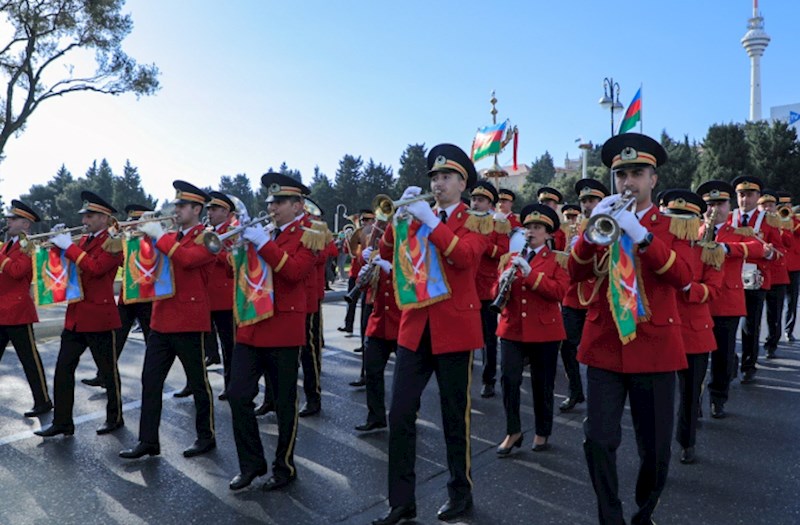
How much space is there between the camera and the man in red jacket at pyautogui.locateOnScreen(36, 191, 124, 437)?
5734 mm

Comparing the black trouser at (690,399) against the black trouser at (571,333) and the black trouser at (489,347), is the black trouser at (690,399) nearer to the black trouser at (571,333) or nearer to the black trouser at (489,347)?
the black trouser at (571,333)

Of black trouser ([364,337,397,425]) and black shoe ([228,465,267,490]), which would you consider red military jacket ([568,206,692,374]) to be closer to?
black shoe ([228,465,267,490])

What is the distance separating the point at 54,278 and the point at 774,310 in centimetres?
868

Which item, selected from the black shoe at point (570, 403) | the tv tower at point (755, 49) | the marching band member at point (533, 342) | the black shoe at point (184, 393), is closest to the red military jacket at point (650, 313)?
the marching band member at point (533, 342)

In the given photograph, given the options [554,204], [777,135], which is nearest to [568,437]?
[554,204]

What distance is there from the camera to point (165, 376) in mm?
5266

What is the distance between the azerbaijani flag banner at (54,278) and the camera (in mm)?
5812

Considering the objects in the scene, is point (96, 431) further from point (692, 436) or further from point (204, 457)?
point (692, 436)

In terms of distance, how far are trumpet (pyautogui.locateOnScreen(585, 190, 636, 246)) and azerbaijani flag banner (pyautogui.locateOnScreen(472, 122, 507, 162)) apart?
1592 centimetres

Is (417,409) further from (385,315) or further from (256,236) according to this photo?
(385,315)

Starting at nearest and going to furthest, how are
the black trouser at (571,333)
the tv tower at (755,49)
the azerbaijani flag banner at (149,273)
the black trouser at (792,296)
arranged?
1. the azerbaijani flag banner at (149,273)
2. the black trouser at (571,333)
3. the black trouser at (792,296)
4. the tv tower at (755,49)

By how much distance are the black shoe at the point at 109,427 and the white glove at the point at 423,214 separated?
12.4 ft

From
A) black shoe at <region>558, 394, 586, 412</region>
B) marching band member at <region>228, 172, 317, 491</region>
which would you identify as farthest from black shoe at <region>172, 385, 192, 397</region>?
black shoe at <region>558, 394, 586, 412</region>

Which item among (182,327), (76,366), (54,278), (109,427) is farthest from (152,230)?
(109,427)
